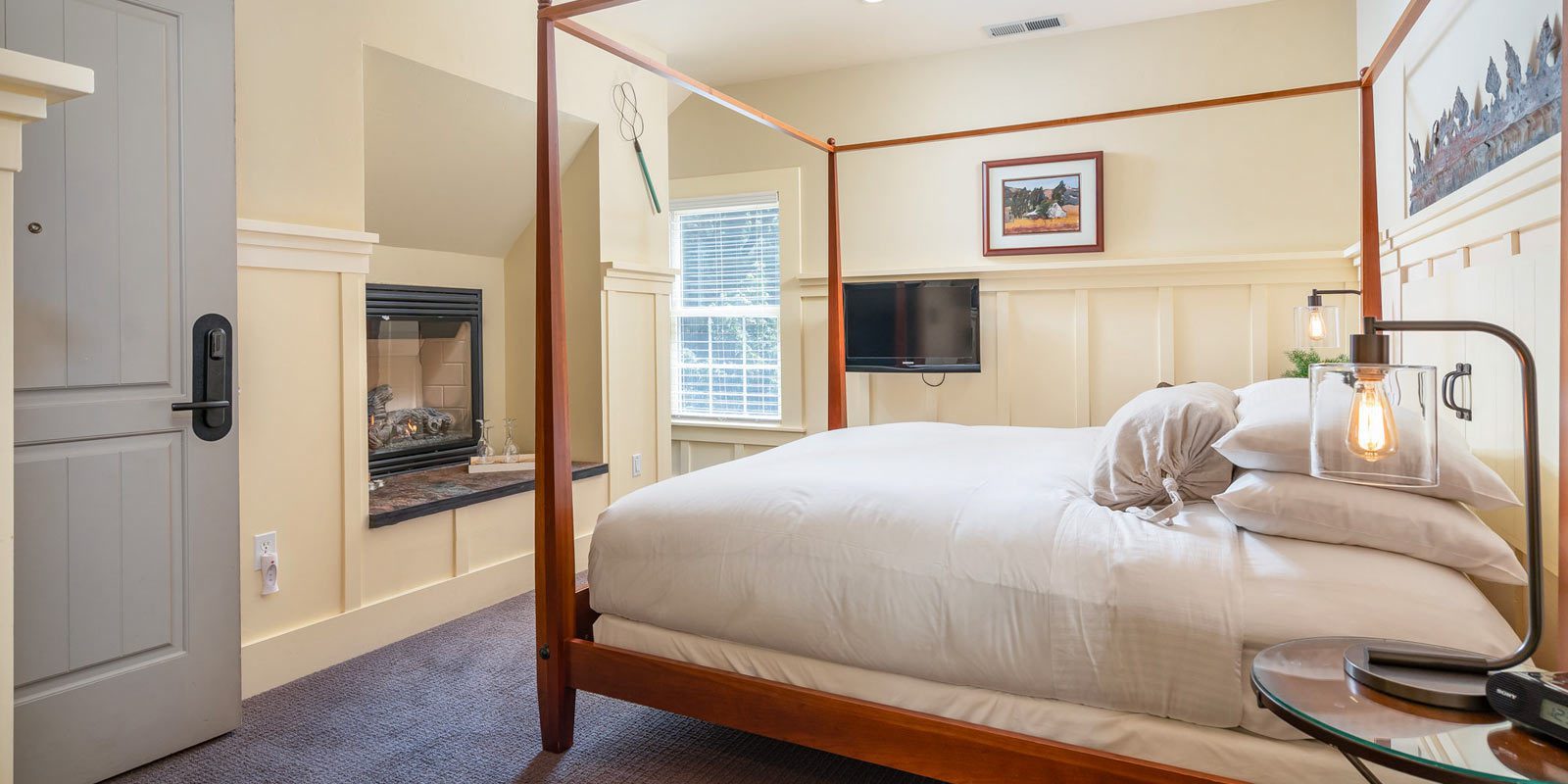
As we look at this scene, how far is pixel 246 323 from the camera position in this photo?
2451 mm

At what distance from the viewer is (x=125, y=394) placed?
2.04m

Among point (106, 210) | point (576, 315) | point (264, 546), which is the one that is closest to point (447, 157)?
point (576, 315)

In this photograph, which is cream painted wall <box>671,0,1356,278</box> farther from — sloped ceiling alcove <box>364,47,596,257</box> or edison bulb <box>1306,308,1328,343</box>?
sloped ceiling alcove <box>364,47,596,257</box>

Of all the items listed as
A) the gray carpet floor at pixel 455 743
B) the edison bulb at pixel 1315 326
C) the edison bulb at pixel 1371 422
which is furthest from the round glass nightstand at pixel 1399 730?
the edison bulb at pixel 1315 326

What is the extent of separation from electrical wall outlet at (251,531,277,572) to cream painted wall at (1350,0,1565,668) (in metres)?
2.97

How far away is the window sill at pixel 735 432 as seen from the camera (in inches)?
196

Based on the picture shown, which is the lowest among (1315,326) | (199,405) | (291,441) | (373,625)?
(373,625)

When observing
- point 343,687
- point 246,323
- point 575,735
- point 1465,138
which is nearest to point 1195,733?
point 575,735

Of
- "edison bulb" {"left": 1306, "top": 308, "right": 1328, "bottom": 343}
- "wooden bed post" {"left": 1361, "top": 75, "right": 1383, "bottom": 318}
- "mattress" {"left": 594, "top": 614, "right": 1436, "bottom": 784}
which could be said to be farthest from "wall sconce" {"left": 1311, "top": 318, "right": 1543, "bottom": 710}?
"edison bulb" {"left": 1306, "top": 308, "right": 1328, "bottom": 343}

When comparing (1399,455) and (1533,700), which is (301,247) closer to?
(1399,455)

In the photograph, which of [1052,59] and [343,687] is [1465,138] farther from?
[343,687]

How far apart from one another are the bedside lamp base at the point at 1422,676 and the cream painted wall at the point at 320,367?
2.71m

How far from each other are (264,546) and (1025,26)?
12.8ft

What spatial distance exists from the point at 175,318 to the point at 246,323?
32 cm
